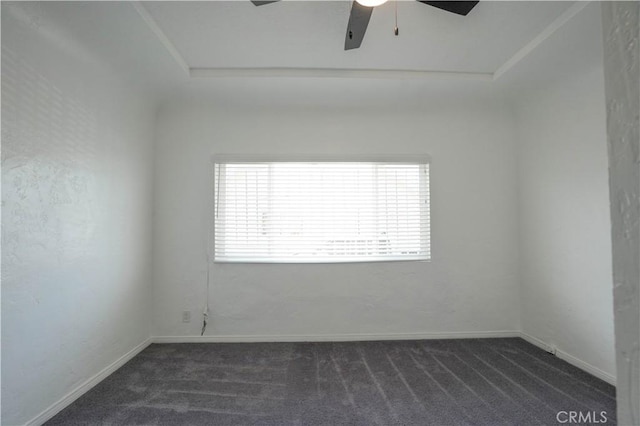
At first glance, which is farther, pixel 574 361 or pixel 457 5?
pixel 574 361

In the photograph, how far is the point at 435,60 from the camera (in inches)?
91.7

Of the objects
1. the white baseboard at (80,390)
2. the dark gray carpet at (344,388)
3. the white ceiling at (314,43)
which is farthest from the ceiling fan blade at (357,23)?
the white baseboard at (80,390)

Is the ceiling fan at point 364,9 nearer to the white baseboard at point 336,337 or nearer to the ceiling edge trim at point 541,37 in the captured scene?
the ceiling edge trim at point 541,37

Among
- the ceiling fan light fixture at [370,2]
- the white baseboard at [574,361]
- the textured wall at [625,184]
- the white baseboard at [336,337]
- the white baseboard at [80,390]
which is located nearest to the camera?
the textured wall at [625,184]

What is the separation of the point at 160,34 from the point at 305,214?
1891 mm

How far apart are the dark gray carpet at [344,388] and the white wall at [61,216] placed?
1.21 feet

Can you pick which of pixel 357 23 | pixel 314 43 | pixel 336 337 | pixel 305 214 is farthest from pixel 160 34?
pixel 336 337

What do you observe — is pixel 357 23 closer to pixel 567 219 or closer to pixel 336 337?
pixel 567 219

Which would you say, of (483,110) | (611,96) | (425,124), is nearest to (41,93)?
(611,96)

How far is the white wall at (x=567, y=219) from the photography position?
218 centimetres

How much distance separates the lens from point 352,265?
116 inches

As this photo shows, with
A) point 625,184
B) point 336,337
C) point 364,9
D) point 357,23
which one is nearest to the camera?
point 625,184

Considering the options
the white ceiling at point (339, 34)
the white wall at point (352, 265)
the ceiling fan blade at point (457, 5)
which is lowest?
the white wall at point (352, 265)

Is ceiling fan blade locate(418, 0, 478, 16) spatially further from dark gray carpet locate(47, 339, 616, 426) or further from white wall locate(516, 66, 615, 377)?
dark gray carpet locate(47, 339, 616, 426)
